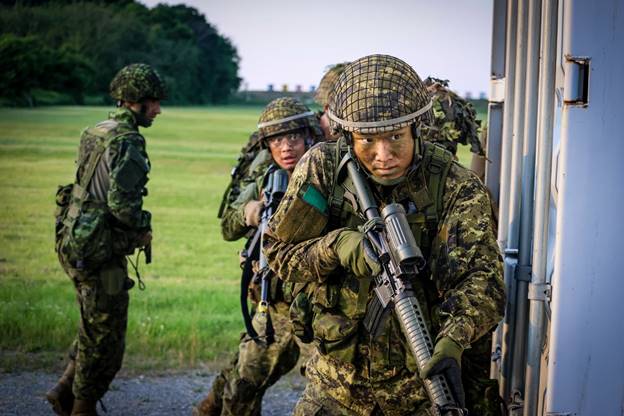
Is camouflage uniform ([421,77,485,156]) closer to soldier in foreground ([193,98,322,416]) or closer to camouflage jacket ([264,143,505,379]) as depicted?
soldier in foreground ([193,98,322,416])

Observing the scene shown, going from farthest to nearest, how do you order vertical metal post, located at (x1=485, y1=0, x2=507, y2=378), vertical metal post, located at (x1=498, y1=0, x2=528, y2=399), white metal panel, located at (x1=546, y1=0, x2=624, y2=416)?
vertical metal post, located at (x1=485, y1=0, x2=507, y2=378) → vertical metal post, located at (x1=498, y1=0, x2=528, y2=399) → white metal panel, located at (x1=546, y1=0, x2=624, y2=416)

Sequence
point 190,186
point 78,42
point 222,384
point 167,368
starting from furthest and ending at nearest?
point 78,42 < point 190,186 < point 167,368 < point 222,384

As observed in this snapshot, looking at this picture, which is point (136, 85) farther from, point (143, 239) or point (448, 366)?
point (448, 366)

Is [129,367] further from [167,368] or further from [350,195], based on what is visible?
[350,195]

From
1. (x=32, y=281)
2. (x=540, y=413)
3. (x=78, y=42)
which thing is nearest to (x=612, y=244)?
(x=540, y=413)

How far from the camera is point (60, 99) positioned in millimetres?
20250

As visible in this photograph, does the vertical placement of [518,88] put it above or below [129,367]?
above

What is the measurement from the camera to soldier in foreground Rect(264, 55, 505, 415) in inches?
134

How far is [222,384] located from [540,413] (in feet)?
9.38

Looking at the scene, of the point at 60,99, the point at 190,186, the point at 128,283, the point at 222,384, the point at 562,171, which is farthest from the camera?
the point at 60,99

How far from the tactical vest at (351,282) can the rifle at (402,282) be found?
0.12 metres

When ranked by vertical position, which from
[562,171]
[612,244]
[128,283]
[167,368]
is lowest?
[167,368]

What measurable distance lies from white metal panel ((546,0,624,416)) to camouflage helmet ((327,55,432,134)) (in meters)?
0.54

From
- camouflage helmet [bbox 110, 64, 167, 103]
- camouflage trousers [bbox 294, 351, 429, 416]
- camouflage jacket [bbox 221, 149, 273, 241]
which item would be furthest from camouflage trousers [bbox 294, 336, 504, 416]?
camouflage helmet [bbox 110, 64, 167, 103]
